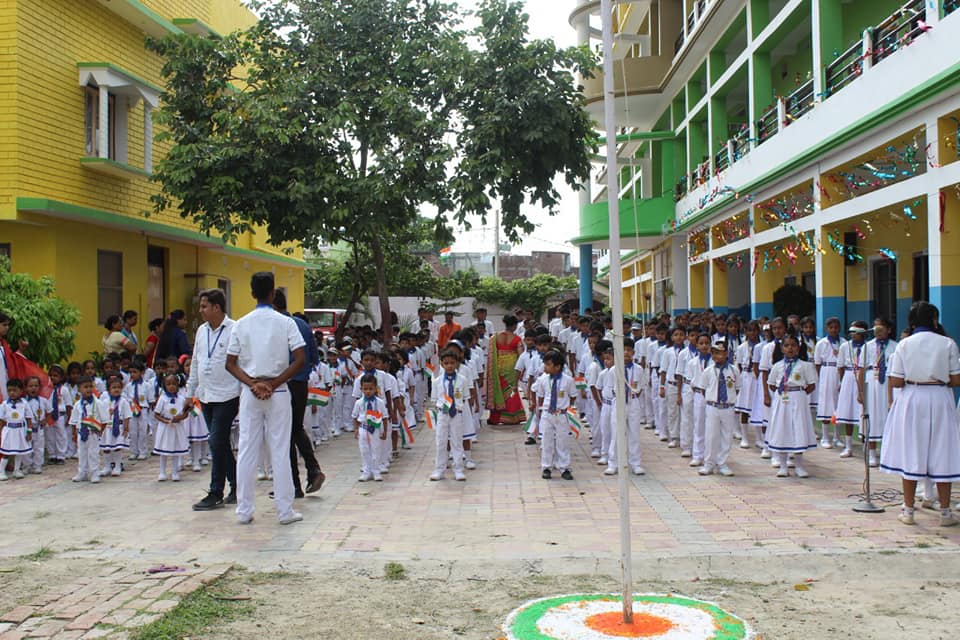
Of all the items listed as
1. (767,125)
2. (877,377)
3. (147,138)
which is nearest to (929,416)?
(877,377)

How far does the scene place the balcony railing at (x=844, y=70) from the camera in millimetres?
11734

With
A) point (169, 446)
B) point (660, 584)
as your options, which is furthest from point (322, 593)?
point (169, 446)

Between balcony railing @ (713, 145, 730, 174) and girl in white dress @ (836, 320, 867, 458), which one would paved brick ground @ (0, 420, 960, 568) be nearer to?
girl in white dress @ (836, 320, 867, 458)

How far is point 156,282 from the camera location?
682 inches

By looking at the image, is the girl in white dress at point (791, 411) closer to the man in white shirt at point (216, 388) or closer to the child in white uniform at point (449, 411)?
the child in white uniform at point (449, 411)

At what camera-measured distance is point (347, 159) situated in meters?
14.5

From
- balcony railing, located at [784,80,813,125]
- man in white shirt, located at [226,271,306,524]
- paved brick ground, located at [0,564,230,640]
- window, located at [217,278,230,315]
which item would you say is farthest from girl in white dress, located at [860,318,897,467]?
window, located at [217,278,230,315]

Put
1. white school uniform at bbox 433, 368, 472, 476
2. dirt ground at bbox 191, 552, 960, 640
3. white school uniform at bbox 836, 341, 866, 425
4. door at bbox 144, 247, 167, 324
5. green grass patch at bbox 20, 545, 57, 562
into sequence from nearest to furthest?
dirt ground at bbox 191, 552, 960, 640, green grass patch at bbox 20, 545, 57, 562, white school uniform at bbox 433, 368, 472, 476, white school uniform at bbox 836, 341, 866, 425, door at bbox 144, 247, 167, 324

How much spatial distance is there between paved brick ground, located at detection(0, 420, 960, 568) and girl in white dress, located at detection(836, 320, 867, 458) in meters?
0.59

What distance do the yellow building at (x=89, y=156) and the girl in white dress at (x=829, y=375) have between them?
423 inches

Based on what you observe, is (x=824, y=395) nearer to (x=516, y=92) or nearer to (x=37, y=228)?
(x=516, y=92)

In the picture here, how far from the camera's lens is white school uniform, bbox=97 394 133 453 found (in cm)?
938

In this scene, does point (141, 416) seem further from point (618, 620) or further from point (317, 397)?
point (618, 620)

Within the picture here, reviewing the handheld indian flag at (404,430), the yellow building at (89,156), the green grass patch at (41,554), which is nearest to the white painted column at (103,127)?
the yellow building at (89,156)
